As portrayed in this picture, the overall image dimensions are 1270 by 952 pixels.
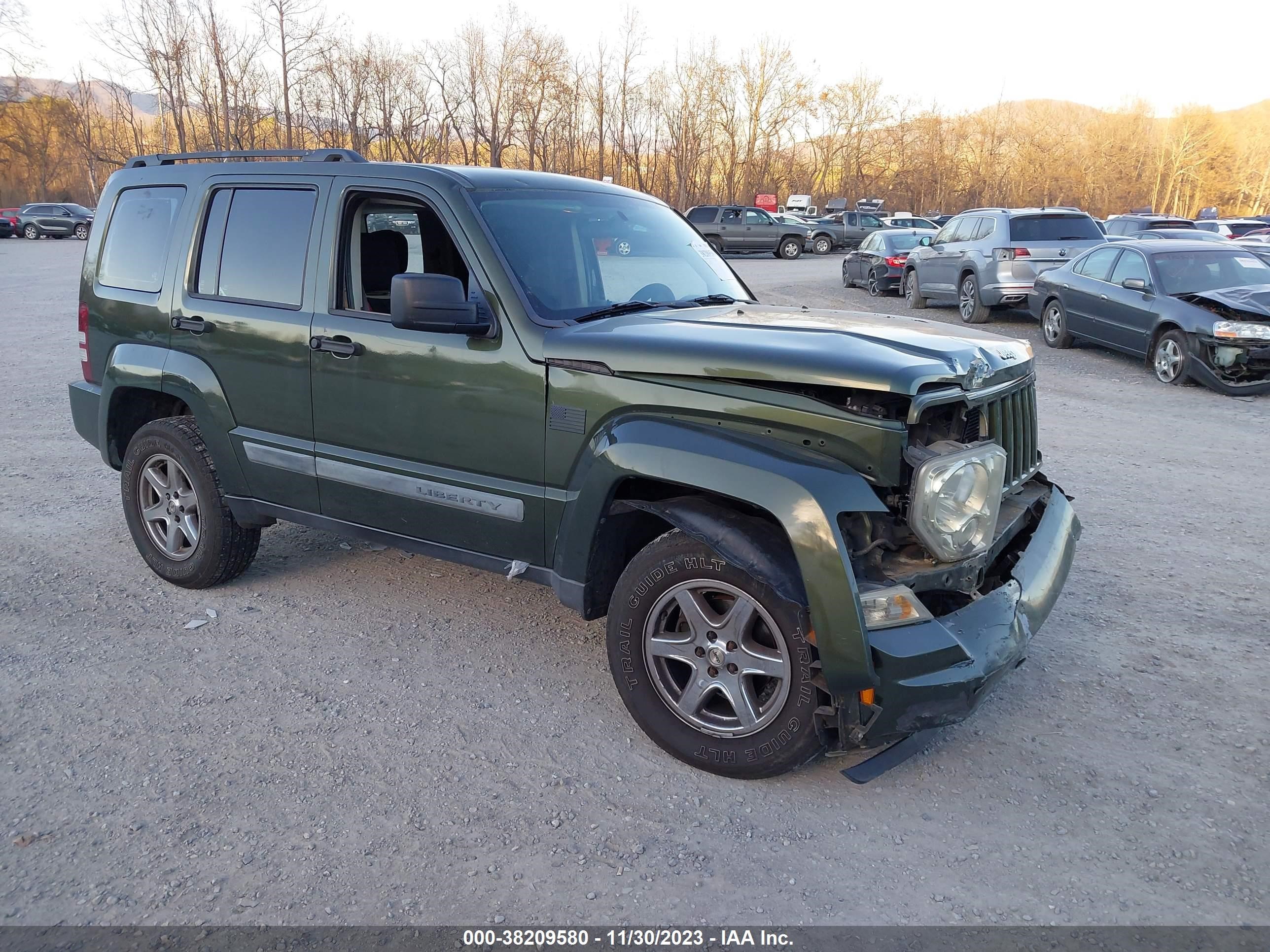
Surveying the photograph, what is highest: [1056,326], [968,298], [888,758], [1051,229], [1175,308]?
[1051,229]

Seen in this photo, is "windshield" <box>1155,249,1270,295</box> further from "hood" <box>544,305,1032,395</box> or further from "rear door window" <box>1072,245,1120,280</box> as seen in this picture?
"hood" <box>544,305,1032,395</box>

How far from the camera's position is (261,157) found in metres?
4.62

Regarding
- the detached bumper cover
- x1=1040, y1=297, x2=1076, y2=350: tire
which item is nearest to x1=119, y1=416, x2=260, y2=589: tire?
the detached bumper cover

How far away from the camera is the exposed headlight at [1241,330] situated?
1010 cm

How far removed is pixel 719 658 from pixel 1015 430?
1557 millimetres

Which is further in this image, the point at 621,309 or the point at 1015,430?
the point at 621,309

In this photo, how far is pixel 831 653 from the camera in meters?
2.96

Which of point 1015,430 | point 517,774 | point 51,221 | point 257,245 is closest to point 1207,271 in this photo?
point 1015,430

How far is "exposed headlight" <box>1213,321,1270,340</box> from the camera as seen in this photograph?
10.1 m

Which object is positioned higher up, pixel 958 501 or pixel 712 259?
pixel 712 259

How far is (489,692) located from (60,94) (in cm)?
8800

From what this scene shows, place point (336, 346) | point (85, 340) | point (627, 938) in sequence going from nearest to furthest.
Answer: point (627, 938) < point (336, 346) < point (85, 340)

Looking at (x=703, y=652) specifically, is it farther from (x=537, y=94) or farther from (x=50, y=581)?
(x=537, y=94)

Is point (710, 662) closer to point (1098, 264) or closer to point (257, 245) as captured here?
point (257, 245)
